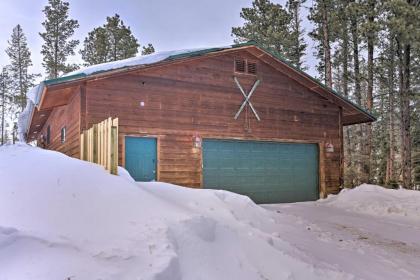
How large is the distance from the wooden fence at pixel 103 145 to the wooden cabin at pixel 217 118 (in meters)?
1.63

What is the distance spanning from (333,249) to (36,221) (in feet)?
14.1

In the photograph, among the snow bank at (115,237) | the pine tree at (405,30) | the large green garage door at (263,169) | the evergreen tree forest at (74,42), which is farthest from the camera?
the evergreen tree forest at (74,42)

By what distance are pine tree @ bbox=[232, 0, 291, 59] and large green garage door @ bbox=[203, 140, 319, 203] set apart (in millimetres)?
11781

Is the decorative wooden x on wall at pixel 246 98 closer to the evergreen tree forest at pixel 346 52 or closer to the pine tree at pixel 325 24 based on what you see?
the evergreen tree forest at pixel 346 52

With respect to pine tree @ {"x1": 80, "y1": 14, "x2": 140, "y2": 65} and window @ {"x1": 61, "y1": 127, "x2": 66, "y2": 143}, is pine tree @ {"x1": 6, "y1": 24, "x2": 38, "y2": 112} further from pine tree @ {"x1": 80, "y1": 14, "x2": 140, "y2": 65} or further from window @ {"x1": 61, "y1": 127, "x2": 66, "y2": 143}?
window @ {"x1": 61, "y1": 127, "x2": 66, "y2": 143}

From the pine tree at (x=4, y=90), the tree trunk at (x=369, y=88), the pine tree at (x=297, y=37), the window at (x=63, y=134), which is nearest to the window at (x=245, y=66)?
the tree trunk at (x=369, y=88)

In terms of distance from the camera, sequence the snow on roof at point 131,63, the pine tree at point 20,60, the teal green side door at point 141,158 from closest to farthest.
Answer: the snow on roof at point 131,63 → the teal green side door at point 141,158 → the pine tree at point 20,60

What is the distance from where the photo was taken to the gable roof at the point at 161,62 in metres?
8.61

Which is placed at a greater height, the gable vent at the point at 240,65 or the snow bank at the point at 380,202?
the gable vent at the point at 240,65

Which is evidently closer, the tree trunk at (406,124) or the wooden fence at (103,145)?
the wooden fence at (103,145)

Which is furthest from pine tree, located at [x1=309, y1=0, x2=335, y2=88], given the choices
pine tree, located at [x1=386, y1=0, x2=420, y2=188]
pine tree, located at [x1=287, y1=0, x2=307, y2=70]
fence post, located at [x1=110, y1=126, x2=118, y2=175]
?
fence post, located at [x1=110, y1=126, x2=118, y2=175]

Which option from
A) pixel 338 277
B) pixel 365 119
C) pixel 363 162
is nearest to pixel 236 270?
pixel 338 277

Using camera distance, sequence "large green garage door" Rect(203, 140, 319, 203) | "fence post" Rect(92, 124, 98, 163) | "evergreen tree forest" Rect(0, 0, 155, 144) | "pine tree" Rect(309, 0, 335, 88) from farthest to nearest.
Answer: "evergreen tree forest" Rect(0, 0, 155, 144), "pine tree" Rect(309, 0, 335, 88), "large green garage door" Rect(203, 140, 319, 203), "fence post" Rect(92, 124, 98, 163)

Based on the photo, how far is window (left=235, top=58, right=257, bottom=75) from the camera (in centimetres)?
1146
